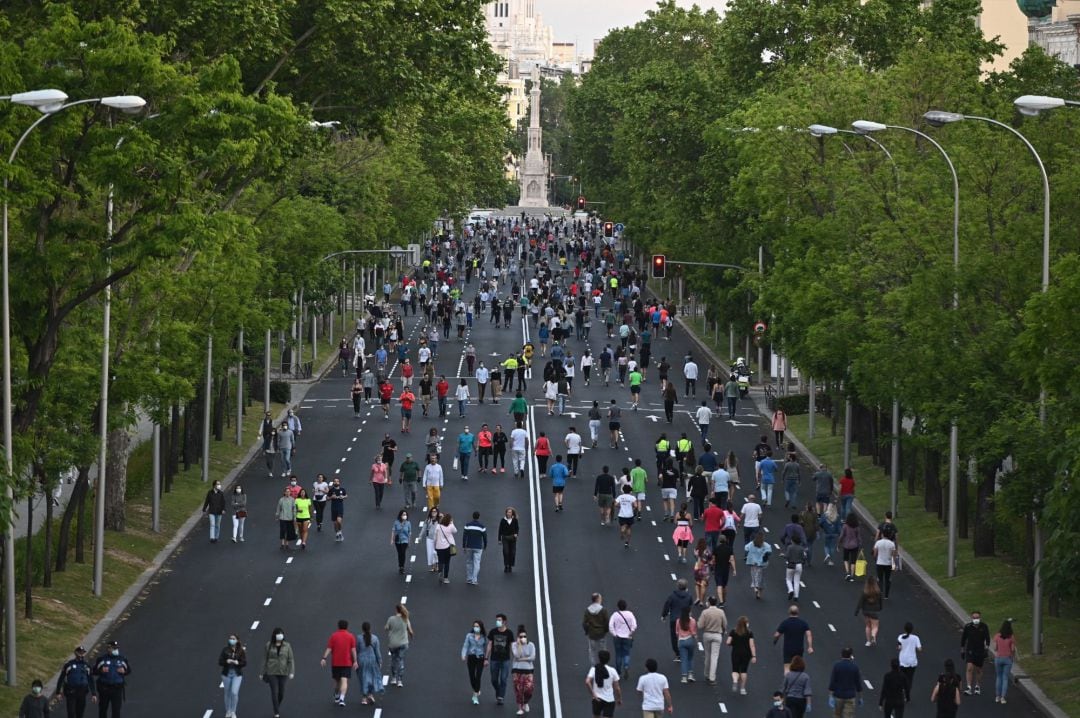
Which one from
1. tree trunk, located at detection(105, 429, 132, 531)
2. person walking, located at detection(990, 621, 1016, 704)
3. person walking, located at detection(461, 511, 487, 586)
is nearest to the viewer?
person walking, located at detection(990, 621, 1016, 704)

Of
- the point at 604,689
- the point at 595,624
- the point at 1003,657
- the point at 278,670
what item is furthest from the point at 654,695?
the point at 1003,657

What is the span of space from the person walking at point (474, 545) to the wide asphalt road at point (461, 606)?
291 millimetres

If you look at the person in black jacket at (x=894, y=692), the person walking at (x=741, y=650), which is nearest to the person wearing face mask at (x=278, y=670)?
the person walking at (x=741, y=650)

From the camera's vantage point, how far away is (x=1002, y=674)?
2930 centimetres

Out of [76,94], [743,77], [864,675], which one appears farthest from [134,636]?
[743,77]

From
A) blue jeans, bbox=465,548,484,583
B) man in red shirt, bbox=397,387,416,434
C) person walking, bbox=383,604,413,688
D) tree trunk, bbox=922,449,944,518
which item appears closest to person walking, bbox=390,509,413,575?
blue jeans, bbox=465,548,484,583

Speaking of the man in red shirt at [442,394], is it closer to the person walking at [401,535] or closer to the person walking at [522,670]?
the person walking at [401,535]

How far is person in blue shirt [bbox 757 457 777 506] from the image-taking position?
1780 inches

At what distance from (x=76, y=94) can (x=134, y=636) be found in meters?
8.65

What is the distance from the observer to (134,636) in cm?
3325

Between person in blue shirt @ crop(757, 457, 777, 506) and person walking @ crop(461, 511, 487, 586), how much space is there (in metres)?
10.4

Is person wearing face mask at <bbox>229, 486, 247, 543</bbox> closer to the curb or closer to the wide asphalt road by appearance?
the wide asphalt road

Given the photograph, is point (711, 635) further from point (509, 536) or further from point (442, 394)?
point (442, 394)

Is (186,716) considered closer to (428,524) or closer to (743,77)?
(428,524)
